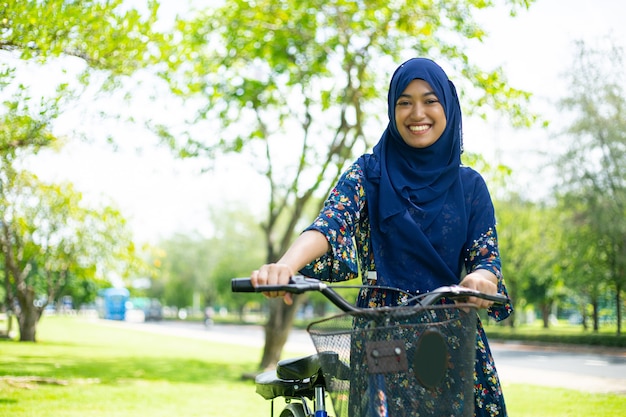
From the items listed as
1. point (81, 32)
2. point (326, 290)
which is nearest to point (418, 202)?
point (326, 290)

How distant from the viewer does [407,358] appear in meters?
1.81

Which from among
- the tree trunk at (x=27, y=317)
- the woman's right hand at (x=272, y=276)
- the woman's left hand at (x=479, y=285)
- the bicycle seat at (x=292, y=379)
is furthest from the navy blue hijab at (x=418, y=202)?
the tree trunk at (x=27, y=317)

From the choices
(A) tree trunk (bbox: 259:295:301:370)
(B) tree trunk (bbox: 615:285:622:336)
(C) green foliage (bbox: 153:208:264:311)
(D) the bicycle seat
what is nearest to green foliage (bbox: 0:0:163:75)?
(D) the bicycle seat

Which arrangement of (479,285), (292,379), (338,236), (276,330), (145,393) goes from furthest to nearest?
(276,330) → (145,393) → (292,379) → (338,236) → (479,285)

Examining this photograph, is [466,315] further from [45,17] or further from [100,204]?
[100,204]

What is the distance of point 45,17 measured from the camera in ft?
18.6

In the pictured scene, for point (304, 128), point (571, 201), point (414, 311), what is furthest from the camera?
point (571, 201)

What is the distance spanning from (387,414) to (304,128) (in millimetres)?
11821

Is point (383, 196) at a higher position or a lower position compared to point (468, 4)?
lower

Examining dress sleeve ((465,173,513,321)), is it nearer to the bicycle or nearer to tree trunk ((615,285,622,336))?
the bicycle

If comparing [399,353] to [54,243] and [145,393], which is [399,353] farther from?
[54,243]

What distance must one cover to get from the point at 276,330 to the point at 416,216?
38.3ft

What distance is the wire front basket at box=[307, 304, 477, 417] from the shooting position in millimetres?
1793

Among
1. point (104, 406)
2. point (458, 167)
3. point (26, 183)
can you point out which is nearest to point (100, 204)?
point (26, 183)
